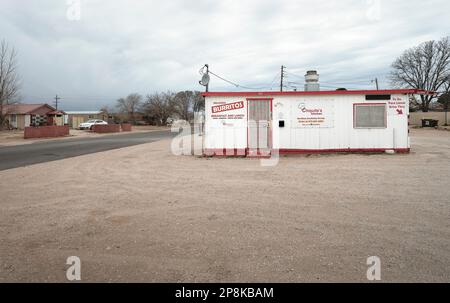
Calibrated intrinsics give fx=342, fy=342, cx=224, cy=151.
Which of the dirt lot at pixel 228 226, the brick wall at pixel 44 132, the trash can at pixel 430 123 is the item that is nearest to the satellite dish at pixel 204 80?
the dirt lot at pixel 228 226

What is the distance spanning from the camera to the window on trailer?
14453mm

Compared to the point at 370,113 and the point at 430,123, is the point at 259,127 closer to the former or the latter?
the point at 370,113

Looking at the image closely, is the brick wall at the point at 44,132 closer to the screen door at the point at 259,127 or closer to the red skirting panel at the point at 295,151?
the red skirting panel at the point at 295,151

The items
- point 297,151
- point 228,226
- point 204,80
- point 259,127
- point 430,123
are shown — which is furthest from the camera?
point 430,123

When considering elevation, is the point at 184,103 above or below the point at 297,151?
above

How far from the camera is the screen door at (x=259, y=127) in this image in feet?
47.5

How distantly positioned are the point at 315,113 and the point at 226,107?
3.78 metres

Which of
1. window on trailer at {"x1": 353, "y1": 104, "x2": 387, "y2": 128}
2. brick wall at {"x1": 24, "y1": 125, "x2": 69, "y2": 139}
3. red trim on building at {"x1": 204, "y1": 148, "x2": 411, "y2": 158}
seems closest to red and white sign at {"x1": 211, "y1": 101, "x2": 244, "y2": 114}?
red trim on building at {"x1": 204, "y1": 148, "x2": 411, "y2": 158}

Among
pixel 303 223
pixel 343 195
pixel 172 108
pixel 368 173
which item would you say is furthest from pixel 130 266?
pixel 172 108

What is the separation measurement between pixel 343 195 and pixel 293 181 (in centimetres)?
182


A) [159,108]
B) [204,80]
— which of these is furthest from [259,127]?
[159,108]

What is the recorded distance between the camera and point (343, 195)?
7.05 m

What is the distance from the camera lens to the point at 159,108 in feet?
220
